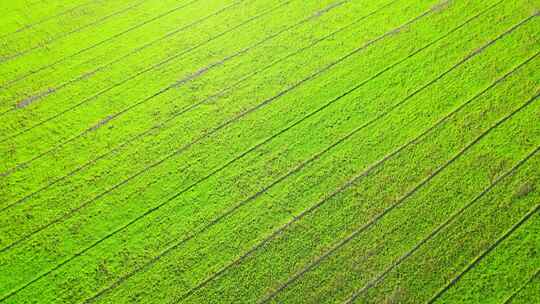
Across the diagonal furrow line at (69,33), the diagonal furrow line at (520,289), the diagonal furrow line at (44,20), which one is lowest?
the diagonal furrow line at (520,289)

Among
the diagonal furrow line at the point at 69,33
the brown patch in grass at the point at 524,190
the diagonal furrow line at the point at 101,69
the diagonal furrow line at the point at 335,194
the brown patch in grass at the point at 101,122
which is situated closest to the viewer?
the diagonal furrow line at the point at 335,194

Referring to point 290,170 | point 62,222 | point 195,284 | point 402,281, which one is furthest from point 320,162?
point 62,222

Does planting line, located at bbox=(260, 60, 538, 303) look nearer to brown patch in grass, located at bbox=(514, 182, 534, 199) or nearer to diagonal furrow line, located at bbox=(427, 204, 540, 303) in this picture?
brown patch in grass, located at bbox=(514, 182, 534, 199)

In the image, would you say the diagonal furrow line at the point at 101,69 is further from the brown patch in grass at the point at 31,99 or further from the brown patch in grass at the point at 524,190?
the brown patch in grass at the point at 524,190

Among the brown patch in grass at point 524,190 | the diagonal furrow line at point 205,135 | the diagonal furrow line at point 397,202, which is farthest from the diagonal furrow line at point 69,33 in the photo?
the brown patch in grass at point 524,190

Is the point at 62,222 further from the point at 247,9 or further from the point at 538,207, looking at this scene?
the point at 538,207

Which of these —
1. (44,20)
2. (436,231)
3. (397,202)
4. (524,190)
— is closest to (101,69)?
(44,20)

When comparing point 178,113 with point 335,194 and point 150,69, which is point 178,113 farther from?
point 335,194

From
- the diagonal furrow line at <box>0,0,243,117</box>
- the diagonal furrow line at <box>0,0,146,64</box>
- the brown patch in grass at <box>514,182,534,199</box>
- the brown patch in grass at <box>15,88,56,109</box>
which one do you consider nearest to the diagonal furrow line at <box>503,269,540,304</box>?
the brown patch in grass at <box>514,182,534,199</box>
